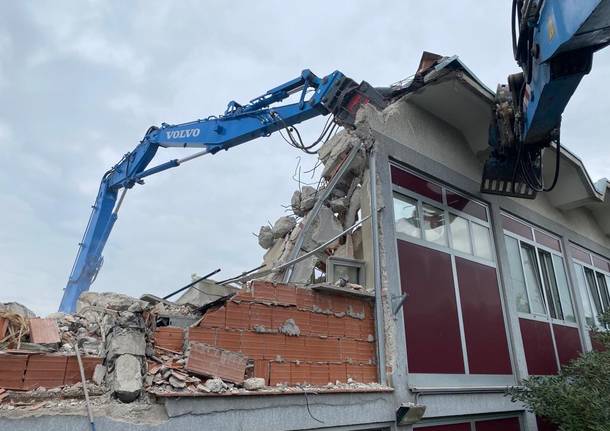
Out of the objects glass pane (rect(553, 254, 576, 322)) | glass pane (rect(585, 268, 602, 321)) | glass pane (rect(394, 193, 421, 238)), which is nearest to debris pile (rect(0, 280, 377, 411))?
glass pane (rect(394, 193, 421, 238))

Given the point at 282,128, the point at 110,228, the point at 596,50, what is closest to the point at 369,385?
the point at 596,50

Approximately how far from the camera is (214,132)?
8.27 meters

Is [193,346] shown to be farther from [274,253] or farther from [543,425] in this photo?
[543,425]

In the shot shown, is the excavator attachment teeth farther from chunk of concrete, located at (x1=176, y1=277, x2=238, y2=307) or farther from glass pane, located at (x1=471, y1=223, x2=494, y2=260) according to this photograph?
chunk of concrete, located at (x1=176, y1=277, x2=238, y2=307)

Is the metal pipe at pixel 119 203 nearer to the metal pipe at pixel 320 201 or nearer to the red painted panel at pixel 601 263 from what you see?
the metal pipe at pixel 320 201

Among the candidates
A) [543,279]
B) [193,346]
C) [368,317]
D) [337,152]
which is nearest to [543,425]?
[543,279]

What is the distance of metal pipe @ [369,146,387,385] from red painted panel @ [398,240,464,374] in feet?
1.32

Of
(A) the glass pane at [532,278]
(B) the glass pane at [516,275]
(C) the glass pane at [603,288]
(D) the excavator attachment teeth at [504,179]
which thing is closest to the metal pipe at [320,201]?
(D) the excavator attachment teeth at [504,179]

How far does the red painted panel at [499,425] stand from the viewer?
591 centimetres

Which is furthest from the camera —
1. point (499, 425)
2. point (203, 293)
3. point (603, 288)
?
point (603, 288)

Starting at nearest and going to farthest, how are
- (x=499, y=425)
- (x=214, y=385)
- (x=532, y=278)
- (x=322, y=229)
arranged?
1. (x=214, y=385)
2. (x=322, y=229)
3. (x=499, y=425)
4. (x=532, y=278)

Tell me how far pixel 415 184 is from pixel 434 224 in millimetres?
629

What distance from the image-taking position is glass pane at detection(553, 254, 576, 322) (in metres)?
8.52

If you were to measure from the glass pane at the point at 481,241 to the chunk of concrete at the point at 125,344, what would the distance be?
5141 millimetres
